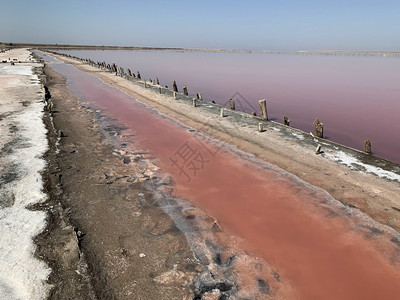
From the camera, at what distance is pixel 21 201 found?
8367 mm

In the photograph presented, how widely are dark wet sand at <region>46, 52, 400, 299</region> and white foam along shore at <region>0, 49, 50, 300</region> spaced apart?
449 centimetres

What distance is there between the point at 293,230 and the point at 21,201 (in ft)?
25.6

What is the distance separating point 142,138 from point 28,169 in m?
6.03

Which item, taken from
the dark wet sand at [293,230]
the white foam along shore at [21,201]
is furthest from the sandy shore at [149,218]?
the dark wet sand at [293,230]

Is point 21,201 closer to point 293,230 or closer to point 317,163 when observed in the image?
point 293,230

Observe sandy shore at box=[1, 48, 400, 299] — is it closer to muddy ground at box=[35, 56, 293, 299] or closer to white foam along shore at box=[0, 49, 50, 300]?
muddy ground at box=[35, 56, 293, 299]

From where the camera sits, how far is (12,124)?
50.4 ft

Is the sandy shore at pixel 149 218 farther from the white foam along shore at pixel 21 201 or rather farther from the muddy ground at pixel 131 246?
the white foam along shore at pixel 21 201

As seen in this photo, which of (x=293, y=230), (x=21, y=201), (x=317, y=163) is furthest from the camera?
(x=317, y=163)

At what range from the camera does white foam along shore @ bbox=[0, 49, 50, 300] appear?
224 inches

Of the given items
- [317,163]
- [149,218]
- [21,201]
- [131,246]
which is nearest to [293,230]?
[149,218]

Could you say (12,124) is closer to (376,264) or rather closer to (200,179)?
(200,179)

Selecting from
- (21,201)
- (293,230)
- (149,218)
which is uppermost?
(21,201)

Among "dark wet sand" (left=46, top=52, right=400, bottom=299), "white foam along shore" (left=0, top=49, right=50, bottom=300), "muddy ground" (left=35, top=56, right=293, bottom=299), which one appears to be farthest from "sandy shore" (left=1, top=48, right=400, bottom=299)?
"dark wet sand" (left=46, top=52, right=400, bottom=299)
